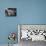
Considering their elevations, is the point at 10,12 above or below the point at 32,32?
above

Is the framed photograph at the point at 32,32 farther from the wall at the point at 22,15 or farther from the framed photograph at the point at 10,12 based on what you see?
the framed photograph at the point at 10,12

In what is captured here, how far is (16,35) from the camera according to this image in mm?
2803

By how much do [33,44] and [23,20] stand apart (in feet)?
1.93

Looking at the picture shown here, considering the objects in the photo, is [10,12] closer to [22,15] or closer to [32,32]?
[22,15]

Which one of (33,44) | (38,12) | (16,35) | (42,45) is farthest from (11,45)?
(38,12)

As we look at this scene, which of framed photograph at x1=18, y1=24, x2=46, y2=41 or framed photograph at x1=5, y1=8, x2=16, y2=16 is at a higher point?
framed photograph at x1=5, y1=8, x2=16, y2=16

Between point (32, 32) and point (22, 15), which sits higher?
point (22, 15)

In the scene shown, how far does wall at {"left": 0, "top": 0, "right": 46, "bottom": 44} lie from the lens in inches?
110

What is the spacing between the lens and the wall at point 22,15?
2.80m

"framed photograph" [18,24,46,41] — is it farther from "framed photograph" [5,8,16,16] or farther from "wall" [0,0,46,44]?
"framed photograph" [5,8,16,16]

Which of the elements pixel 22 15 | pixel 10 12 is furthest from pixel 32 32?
pixel 10 12

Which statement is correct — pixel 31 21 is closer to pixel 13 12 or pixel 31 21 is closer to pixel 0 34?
pixel 13 12

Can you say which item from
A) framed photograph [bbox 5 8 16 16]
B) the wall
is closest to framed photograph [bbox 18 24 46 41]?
the wall

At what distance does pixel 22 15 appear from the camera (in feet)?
9.27
